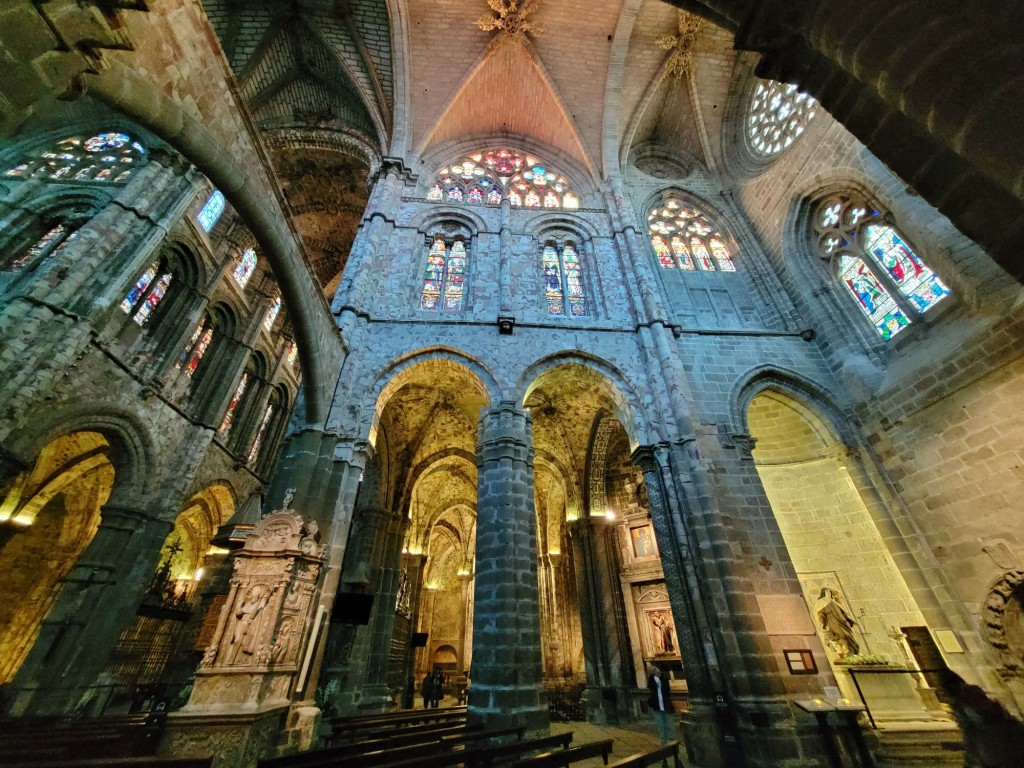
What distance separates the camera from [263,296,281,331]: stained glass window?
1418 centimetres

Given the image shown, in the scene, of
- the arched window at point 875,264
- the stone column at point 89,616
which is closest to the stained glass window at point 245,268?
the stone column at point 89,616

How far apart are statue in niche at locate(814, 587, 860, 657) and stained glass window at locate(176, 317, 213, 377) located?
15244 millimetres

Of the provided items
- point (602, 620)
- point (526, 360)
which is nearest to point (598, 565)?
point (602, 620)

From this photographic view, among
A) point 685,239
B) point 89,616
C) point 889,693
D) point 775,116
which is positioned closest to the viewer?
point 889,693

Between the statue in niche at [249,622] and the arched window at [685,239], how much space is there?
1103 centimetres

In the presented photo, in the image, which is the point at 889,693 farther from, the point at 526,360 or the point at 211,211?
the point at 211,211

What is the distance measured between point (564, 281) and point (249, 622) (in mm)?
9060

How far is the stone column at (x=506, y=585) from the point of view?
5.55 meters

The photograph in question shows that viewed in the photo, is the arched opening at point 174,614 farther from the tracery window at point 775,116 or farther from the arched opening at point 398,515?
the tracery window at point 775,116

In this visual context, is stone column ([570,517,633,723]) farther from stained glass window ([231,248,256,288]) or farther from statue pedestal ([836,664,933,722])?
stained glass window ([231,248,256,288])

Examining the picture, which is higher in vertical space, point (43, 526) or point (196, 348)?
point (196, 348)

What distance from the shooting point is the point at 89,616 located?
791 centimetres

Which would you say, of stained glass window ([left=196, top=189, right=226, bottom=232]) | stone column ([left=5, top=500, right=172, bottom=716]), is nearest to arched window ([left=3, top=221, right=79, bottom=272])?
stained glass window ([left=196, top=189, right=226, bottom=232])

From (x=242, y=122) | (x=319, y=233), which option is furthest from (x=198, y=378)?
(x=242, y=122)
